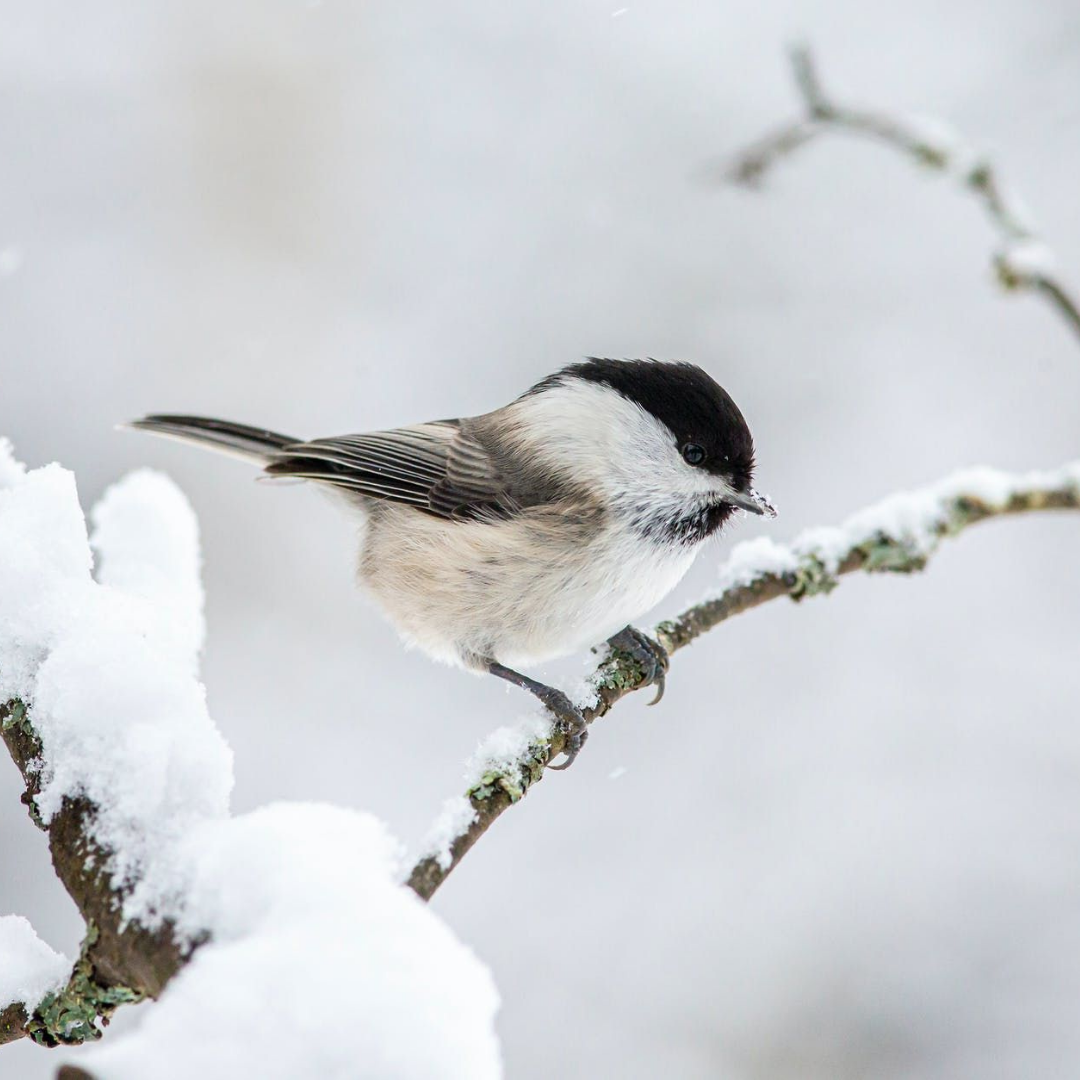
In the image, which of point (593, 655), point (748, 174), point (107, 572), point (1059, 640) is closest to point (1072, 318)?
point (748, 174)

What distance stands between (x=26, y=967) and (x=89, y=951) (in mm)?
185

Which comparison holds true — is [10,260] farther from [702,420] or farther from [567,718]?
[567,718]

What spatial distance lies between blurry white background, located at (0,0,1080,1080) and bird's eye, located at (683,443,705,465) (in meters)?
1.88

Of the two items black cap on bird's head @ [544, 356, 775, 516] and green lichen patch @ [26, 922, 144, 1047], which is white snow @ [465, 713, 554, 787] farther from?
black cap on bird's head @ [544, 356, 775, 516]

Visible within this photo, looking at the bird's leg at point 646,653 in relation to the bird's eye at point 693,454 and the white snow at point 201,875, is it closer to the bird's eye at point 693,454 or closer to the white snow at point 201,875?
the bird's eye at point 693,454

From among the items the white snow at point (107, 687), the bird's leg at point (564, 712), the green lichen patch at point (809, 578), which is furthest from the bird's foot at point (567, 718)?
the white snow at point (107, 687)

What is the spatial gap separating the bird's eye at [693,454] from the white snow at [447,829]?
1.12 meters

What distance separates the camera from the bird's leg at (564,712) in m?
1.91

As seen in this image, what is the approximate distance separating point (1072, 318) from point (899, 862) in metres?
2.86

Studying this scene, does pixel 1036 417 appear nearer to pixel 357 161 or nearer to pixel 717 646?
pixel 717 646

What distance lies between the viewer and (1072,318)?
1679 millimetres

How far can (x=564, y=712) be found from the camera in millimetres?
1945

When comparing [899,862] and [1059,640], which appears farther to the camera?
[1059,640]

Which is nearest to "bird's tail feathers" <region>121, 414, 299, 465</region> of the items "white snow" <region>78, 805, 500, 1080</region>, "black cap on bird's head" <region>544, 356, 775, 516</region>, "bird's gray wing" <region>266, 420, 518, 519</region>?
"bird's gray wing" <region>266, 420, 518, 519</region>
